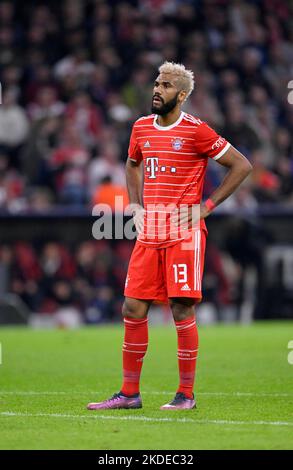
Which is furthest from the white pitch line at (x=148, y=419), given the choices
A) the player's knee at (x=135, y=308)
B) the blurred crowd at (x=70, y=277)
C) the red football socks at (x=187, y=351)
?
the blurred crowd at (x=70, y=277)

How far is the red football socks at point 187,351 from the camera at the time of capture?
27.0 feet

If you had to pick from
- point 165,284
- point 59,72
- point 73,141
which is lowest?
point 165,284

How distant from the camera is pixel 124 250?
18688 millimetres

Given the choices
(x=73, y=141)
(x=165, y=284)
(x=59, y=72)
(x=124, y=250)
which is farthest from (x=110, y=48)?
(x=165, y=284)

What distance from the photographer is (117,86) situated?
70.8ft

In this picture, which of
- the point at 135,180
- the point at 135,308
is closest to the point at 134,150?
the point at 135,180

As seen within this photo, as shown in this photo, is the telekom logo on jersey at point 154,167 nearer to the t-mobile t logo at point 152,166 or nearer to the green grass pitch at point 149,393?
the t-mobile t logo at point 152,166

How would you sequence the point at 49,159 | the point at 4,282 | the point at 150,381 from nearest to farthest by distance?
the point at 150,381
the point at 4,282
the point at 49,159

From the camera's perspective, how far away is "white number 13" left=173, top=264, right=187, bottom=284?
26.9ft

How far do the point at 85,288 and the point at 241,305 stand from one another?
2485 mm

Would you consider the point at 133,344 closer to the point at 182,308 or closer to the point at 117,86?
the point at 182,308

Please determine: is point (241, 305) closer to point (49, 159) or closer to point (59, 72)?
point (49, 159)

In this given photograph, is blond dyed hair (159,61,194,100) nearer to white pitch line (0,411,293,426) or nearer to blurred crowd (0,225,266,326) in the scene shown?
white pitch line (0,411,293,426)

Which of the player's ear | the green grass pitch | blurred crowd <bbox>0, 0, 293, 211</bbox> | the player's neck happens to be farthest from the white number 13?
blurred crowd <bbox>0, 0, 293, 211</bbox>
